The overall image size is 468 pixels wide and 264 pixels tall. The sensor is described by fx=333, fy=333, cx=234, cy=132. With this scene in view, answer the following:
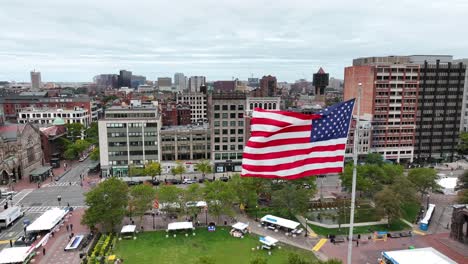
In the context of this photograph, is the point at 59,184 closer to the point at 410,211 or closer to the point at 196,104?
the point at 410,211

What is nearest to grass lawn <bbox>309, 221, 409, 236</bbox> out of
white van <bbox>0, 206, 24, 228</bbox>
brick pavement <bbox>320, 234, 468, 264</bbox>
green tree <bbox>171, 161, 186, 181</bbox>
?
brick pavement <bbox>320, 234, 468, 264</bbox>

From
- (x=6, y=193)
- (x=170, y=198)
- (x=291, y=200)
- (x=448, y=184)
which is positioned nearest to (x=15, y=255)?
(x=170, y=198)

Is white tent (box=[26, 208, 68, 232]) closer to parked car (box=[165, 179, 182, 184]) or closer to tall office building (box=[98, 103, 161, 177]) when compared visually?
parked car (box=[165, 179, 182, 184])

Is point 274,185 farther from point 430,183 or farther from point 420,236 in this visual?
point 430,183

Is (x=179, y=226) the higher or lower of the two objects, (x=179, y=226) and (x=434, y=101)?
the lower

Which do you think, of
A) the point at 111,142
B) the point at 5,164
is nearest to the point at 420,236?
the point at 111,142

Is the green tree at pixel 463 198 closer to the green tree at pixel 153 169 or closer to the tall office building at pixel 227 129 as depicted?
the tall office building at pixel 227 129
